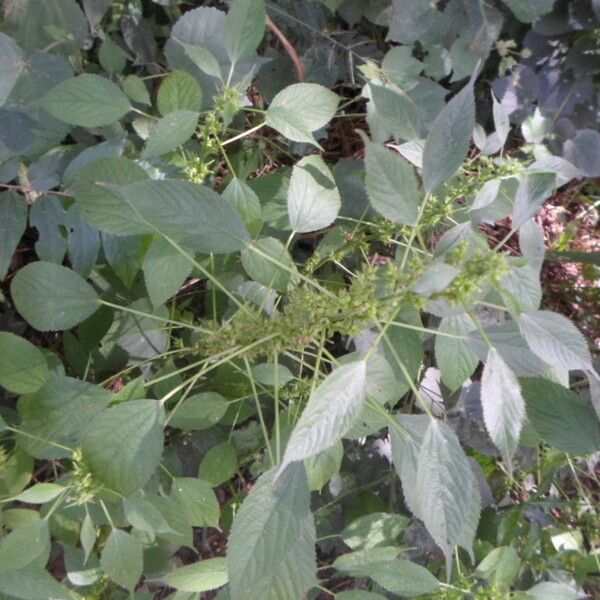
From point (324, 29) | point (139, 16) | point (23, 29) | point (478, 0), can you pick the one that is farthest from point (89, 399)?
point (478, 0)

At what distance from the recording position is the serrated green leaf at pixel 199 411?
3.37 feet

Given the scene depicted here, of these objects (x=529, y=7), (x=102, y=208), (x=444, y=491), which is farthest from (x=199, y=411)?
(x=529, y=7)

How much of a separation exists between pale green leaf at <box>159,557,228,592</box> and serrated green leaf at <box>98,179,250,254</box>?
51 cm

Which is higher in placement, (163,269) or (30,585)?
(163,269)

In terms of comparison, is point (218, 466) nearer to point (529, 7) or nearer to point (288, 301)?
point (288, 301)

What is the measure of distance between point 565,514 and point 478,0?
1.21 meters

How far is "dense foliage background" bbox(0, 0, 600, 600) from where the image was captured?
717 millimetres

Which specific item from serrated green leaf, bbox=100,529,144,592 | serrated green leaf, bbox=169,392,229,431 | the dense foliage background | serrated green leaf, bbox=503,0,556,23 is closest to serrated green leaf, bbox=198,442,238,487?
the dense foliage background

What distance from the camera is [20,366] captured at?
0.95 metres

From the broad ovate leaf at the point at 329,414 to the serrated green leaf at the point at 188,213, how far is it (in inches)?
9.1

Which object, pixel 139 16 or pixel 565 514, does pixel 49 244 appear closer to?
pixel 139 16

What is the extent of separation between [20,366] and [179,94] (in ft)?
1.62

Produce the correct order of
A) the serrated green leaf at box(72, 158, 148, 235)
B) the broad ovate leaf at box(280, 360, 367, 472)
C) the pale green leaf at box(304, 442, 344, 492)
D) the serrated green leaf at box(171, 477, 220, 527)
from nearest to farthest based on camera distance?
the broad ovate leaf at box(280, 360, 367, 472) < the serrated green leaf at box(72, 158, 148, 235) < the pale green leaf at box(304, 442, 344, 492) < the serrated green leaf at box(171, 477, 220, 527)

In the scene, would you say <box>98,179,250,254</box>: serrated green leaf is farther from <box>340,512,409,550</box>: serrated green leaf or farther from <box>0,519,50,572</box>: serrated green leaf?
<box>340,512,409,550</box>: serrated green leaf
